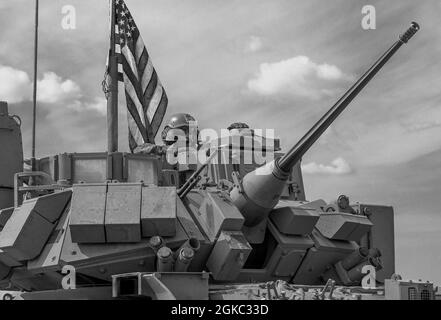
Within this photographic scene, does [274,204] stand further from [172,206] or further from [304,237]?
[172,206]

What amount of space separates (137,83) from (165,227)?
25.5 feet

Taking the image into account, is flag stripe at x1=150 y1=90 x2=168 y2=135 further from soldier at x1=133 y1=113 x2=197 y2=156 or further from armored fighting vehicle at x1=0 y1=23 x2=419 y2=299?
armored fighting vehicle at x1=0 y1=23 x2=419 y2=299

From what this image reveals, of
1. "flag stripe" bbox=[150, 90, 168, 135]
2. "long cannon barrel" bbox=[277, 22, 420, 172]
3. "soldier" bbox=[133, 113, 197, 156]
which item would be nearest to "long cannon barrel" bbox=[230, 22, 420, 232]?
"long cannon barrel" bbox=[277, 22, 420, 172]

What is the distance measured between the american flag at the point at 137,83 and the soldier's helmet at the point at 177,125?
0.94 m

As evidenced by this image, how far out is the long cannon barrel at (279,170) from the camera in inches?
545

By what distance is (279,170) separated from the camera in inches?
556

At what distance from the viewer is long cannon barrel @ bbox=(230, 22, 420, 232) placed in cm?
1385

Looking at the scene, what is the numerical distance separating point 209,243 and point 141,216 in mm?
1321

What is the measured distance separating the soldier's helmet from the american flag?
3.08 feet

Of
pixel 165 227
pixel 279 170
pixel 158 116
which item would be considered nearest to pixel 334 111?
pixel 279 170

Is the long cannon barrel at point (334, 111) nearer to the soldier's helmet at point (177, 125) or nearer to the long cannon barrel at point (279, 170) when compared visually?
the long cannon barrel at point (279, 170)

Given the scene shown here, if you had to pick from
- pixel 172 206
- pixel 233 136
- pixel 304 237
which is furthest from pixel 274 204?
pixel 233 136

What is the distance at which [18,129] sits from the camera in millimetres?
17047
